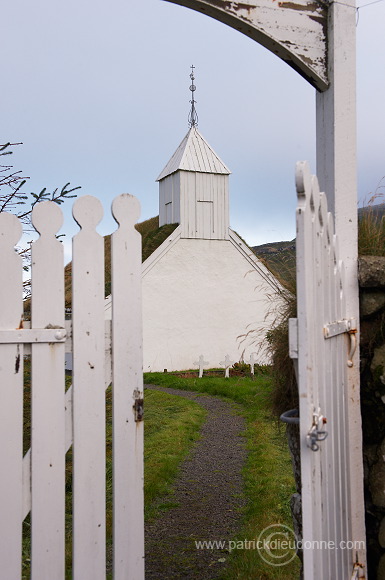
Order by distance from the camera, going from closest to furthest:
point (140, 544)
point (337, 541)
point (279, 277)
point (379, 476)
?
point (337, 541)
point (140, 544)
point (379, 476)
point (279, 277)

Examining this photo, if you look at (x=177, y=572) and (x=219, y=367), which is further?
(x=219, y=367)

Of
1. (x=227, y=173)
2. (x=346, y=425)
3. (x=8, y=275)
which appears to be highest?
(x=227, y=173)

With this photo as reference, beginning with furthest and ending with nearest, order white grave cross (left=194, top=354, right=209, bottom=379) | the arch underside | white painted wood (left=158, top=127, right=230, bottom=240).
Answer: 1. white painted wood (left=158, top=127, right=230, bottom=240)
2. white grave cross (left=194, top=354, right=209, bottom=379)
3. the arch underside

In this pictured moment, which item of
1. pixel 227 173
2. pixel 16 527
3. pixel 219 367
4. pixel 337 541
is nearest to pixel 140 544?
pixel 16 527

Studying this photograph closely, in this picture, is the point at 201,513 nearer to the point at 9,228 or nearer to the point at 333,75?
the point at 9,228

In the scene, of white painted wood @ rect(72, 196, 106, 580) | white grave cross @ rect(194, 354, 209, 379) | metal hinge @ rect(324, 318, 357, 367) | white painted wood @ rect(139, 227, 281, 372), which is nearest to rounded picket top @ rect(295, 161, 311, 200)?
metal hinge @ rect(324, 318, 357, 367)

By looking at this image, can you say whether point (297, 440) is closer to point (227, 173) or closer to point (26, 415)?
point (26, 415)

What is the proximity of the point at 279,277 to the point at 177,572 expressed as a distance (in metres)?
2.05

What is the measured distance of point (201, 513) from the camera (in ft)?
17.0

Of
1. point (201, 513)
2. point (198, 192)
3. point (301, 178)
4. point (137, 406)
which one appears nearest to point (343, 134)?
point (301, 178)

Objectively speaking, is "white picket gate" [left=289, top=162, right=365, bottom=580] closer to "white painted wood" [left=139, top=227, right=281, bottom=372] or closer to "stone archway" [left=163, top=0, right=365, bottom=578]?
"stone archway" [left=163, top=0, right=365, bottom=578]

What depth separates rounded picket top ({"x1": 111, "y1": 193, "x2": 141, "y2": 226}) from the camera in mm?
2779

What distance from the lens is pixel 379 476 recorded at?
2961mm

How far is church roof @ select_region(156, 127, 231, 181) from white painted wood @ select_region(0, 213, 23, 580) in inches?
604
